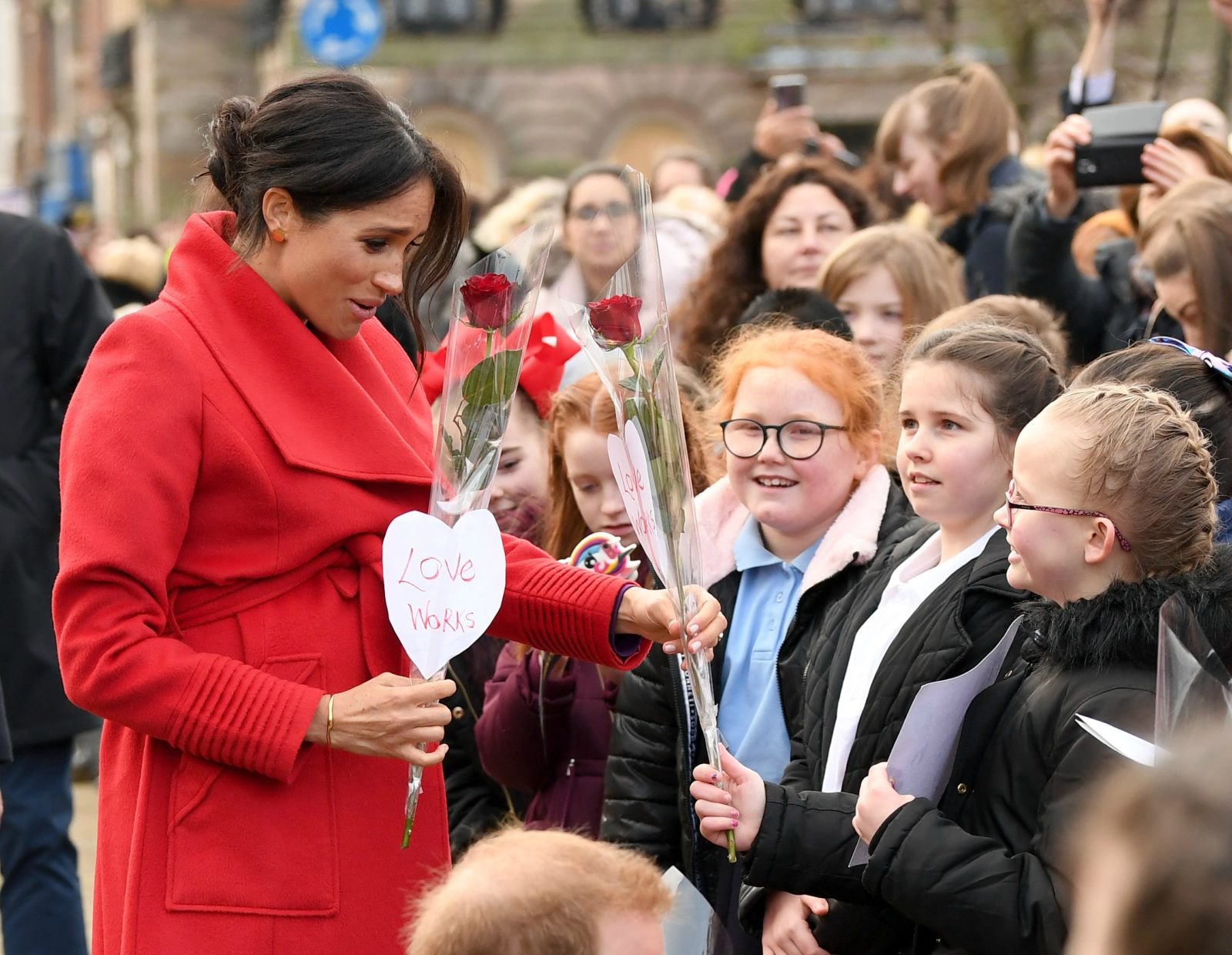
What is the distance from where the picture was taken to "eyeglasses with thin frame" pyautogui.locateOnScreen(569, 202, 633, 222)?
256 inches

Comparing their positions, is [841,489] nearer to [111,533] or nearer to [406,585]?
[406,585]

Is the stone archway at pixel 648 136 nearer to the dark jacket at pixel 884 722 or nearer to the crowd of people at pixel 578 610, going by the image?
the crowd of people at pixel 578 610

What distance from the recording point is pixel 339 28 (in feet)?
41.9

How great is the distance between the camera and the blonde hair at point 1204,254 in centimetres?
400

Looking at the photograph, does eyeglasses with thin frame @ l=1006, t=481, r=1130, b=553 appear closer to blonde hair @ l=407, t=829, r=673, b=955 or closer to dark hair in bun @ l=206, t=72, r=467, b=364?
blonde hair @ l=407, t=829, r=673, b=955

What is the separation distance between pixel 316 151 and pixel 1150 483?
4.45 feet

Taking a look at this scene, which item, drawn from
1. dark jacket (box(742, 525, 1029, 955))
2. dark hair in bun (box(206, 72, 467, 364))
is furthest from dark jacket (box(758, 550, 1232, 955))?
dark hair in bun (box(206, 72, 467, 364))

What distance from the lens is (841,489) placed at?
3662mm

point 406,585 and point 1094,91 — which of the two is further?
point 1094,91

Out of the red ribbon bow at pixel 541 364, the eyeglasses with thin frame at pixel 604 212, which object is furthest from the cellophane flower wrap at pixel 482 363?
the eyeglasses with thin frame at pixel 604 212

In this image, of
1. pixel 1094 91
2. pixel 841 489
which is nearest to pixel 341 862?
pixel 841 489

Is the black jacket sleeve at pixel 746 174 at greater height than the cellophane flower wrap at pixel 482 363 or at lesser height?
lesser

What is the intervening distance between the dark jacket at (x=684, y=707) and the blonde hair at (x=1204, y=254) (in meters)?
0.90

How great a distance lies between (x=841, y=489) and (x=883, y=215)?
304cm
